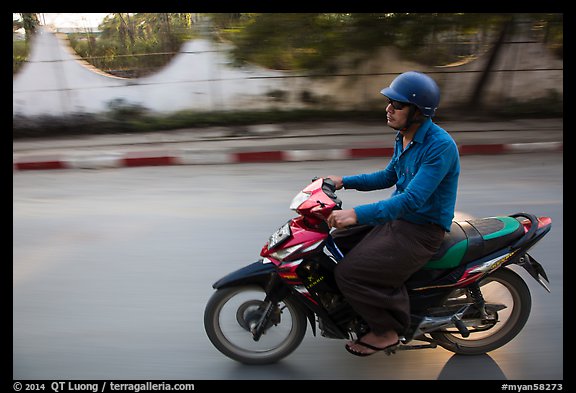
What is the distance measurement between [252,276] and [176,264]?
4.92 feet

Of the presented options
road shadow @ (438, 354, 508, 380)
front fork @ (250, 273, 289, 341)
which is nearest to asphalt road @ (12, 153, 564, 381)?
road shadow @ (438, 354, 508, 380)

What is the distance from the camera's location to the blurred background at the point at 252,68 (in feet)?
28.0

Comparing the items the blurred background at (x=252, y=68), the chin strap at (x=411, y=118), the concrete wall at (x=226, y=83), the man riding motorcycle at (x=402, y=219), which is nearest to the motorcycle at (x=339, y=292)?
the man riding motorcycle at (x=402, y=219)

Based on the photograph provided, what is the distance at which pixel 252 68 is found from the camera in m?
8.70

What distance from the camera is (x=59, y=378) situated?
2822mm

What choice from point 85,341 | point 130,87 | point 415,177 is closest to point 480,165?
point 415,177

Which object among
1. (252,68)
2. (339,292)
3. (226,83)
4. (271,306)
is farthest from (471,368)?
(226,83)

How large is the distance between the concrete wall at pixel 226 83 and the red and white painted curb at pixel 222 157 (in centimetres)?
216

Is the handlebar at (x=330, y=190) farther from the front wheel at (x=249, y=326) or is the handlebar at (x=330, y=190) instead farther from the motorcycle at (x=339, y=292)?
the front wheel at (x=249, y=326)

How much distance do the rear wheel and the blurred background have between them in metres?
6.06

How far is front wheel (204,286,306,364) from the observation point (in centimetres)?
275

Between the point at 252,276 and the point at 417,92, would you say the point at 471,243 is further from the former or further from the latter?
the point at 252,276

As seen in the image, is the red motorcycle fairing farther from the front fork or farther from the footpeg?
the footpeg

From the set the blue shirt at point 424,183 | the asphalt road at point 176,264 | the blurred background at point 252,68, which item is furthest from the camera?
the blurred background at point 252,68
